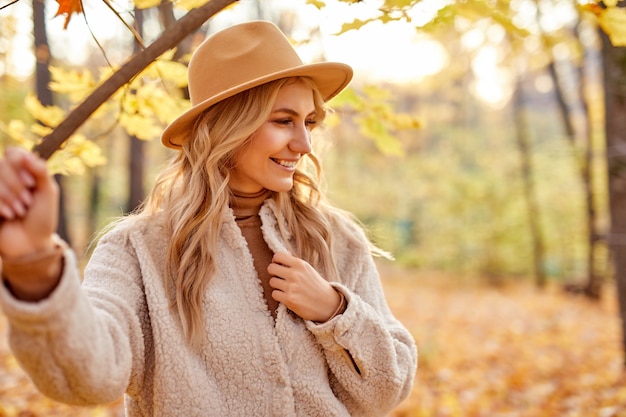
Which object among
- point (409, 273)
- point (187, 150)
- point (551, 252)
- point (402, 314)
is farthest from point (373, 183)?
point (187, 150)

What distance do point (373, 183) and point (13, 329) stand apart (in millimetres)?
18459

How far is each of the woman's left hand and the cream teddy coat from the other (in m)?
0.04

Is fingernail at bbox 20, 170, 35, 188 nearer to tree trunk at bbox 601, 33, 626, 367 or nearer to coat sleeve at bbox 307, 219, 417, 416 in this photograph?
coat sleeve at bbox 307, 219, 417, 416

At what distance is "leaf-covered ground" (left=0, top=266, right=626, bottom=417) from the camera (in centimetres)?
483

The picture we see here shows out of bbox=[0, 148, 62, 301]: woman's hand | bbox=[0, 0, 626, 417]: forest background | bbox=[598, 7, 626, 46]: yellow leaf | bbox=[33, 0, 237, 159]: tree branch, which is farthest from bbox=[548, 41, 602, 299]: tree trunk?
bbox=[0, 148, 62, 301]: woman's hand

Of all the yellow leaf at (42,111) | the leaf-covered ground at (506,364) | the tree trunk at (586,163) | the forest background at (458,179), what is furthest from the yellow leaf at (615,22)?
the tree trunk at (586,163)

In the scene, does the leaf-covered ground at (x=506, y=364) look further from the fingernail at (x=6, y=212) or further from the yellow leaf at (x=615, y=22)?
the fingernail at (x=6, y=212)

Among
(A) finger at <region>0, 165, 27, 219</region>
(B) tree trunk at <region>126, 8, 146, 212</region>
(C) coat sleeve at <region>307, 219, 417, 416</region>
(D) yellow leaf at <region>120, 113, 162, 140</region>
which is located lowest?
(B) tree trunk at <region>126, 8, 146, 212</region>

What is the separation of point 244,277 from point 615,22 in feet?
4.40

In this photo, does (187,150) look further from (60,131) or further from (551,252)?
(551,252)

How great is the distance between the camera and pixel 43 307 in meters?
1.10

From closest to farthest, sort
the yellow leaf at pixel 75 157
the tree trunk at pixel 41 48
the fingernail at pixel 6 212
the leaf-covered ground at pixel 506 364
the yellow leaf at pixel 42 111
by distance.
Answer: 1. the fingernail at pixel 6 212
2. the yellow leaf at pixel 75 157
3. the yellow leaf at pixel 42 111
4. the tree trunk at pixel 41 48
5. the leaf-covered ground at pixel 506 364

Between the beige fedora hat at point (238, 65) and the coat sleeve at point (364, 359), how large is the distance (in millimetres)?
702

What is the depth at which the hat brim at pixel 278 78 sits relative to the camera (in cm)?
175
